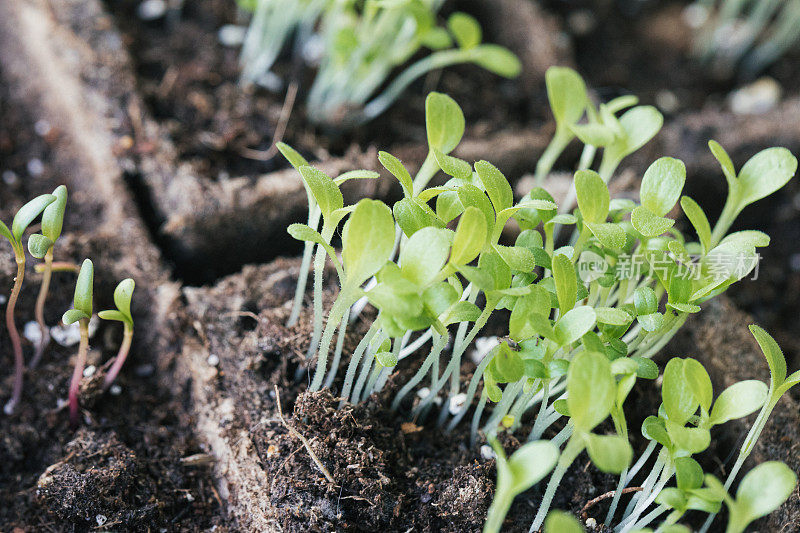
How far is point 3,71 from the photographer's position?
150cm

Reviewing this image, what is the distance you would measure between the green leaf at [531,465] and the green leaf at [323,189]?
37cm

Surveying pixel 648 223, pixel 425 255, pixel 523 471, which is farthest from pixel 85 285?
pixel 648 223

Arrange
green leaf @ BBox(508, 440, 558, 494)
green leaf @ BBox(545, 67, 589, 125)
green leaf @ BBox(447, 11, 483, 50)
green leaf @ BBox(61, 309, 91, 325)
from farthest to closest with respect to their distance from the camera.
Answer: green leaf @ BBox(447, 11, 483, 50) < green leaf @ BBox(545, 67, 589, 125) < green leaf @ BBox(61, 309, 91, 325) < green leaf @ BBox(508, 440, 558, 494)

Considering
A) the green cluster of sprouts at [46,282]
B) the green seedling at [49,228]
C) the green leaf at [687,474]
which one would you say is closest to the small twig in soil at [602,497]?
the green leaf at [687,474]

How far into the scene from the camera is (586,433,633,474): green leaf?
624 mm

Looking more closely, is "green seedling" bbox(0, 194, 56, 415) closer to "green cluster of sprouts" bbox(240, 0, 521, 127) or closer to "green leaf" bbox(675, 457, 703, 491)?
"green cluster of sprouts" bbox(240, 0, 521, 127)

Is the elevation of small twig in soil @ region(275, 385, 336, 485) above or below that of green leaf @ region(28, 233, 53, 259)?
below

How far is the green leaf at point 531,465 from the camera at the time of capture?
0.59 m

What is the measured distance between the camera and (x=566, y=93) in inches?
42.0

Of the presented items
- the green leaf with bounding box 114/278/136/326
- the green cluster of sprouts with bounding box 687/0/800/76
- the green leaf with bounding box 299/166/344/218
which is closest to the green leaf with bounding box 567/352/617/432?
the green leaf with bounding box 299/166/344/218

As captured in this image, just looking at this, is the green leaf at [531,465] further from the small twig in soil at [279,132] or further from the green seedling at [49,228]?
the small twig in soil at [279,132]

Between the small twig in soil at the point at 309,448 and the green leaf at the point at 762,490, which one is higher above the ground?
the green leaf at the point at 762,490

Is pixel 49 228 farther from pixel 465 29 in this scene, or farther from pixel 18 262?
pixel 465 29

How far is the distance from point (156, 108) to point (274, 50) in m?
0.32
